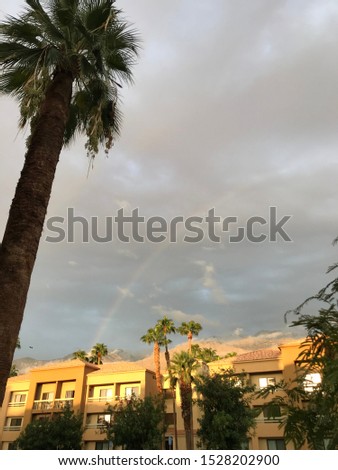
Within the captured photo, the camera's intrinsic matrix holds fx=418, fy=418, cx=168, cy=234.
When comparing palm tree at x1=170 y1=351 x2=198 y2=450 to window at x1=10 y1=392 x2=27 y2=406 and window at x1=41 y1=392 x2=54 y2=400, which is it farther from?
window at x1=10 y1=392 x2=27 y2=406

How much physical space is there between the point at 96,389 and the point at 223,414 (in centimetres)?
2020

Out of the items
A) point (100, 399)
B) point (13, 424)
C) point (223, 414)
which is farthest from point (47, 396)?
point (223, 414)

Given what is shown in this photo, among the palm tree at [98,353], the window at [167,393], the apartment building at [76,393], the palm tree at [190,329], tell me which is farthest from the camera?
the palm tree at [98,353]

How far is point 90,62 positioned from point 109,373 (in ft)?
128

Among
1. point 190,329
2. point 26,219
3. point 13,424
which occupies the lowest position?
point 26,219

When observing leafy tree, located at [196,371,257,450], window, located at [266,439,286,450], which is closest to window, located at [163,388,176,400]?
window, located at [266,439,286,450]

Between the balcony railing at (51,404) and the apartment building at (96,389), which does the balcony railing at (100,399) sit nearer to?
the apartment building at (96,389)

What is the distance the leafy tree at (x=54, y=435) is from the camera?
109 feet

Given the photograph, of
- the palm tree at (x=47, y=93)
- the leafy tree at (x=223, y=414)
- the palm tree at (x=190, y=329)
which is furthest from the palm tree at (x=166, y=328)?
the palm tree at (x=47, y=93)

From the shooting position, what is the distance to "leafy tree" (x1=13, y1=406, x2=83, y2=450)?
109ft

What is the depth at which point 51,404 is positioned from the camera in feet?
145

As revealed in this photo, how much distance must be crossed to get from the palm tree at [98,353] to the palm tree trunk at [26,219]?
198 feet

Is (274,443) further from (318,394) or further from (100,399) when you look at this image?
(318,394)
